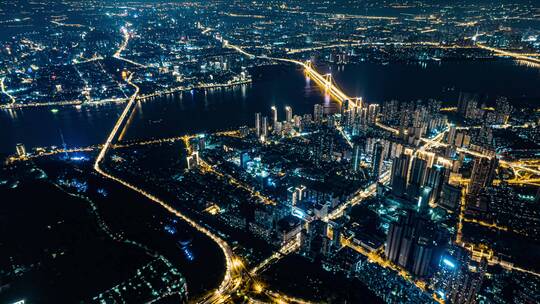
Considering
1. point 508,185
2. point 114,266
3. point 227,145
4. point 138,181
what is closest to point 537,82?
point 508,185

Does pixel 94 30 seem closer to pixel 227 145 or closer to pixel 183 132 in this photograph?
pixel 183 132

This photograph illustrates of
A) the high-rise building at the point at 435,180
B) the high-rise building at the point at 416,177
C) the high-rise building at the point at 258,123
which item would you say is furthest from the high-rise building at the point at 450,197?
the high-rise building at the point at 258,123

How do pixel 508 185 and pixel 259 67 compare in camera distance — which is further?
pixel 259 67

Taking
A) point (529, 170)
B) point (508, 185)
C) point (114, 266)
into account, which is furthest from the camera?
point (529, 170)

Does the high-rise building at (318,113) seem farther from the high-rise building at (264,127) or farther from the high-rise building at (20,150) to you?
the high-rise building at (20,150)

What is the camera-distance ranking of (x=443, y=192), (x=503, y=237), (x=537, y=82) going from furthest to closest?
(x=537, y=82)
(x=443, y=192)
(x=503, y=237)

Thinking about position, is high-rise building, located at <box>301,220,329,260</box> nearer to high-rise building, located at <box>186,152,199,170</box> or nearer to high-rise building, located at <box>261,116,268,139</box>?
high-rise building, located at <box>186,152,199,170</box>
